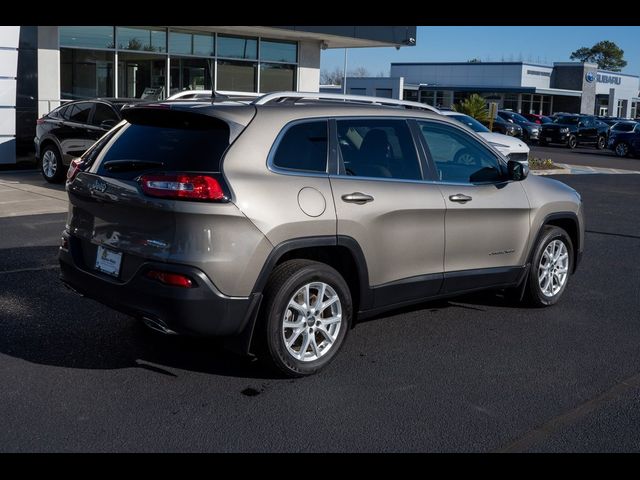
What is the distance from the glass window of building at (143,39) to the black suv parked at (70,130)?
4.54 m

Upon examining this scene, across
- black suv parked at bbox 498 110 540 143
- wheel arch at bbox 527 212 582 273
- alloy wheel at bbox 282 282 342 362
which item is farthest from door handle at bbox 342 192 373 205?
black suv parked at bbox 498 110 540 143

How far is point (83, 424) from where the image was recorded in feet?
14.5

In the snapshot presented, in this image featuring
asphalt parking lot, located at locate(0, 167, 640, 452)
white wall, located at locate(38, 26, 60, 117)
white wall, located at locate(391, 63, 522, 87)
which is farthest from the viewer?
white wall, located at locate(391, 63, 522, 87)

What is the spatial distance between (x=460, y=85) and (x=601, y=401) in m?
67.9

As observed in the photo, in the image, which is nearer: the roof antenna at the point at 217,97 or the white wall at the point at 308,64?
the roof antenna at the point at 217,97

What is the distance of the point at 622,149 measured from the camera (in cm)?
3431

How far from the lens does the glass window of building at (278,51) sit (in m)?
21.9

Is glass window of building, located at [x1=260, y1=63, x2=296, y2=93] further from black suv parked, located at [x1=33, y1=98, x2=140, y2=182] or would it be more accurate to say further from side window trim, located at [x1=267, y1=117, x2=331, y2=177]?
side window trim, located at [x1=267, y1=117, x2=331, y2=177]

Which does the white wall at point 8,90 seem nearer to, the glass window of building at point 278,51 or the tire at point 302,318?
the glass window of building at point 278,51

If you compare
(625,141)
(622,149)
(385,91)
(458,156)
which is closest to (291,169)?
(458,156)

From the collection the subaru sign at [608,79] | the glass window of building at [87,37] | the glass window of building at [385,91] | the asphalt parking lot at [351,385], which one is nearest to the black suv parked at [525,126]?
the glass window of building at [385,91]

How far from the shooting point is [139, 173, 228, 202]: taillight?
473cm

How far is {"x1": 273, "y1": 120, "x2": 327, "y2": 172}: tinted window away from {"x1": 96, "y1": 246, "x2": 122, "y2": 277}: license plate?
1154 millimetres
